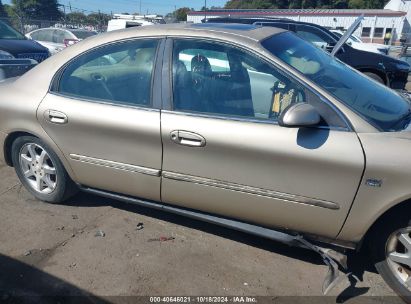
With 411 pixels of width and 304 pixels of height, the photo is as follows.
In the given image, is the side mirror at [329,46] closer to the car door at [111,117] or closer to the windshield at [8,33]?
the car door at [111,117]

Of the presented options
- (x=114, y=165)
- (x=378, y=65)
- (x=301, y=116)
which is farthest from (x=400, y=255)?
(x=378, y=65)

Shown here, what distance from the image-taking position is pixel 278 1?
74500 mm

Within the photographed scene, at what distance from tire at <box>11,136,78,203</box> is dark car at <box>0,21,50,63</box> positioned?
4834 mm

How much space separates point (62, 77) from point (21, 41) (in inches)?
261

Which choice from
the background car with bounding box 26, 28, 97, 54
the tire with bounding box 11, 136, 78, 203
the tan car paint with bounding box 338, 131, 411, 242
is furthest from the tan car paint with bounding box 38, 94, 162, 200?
the background car with bounding box 26, 28, 97, 54

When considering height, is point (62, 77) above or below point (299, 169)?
above

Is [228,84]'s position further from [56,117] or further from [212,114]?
[56,117]

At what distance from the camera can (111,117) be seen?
3.08m

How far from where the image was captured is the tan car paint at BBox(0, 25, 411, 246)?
7.96 ft

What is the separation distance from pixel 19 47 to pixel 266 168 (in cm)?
764

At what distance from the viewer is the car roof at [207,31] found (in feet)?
9.55

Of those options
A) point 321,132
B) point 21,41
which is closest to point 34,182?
point 321,132

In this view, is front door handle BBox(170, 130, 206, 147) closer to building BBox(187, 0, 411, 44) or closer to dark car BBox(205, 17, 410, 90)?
dark car BBox(205, 17, 410, 90)

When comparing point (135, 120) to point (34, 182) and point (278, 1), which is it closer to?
→ point (34, 182)
